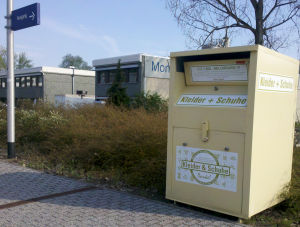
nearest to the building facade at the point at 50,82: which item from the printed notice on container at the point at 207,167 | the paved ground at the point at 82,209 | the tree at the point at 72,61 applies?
the paved ground at the point at 82,209

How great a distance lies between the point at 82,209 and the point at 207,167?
71.1 inches

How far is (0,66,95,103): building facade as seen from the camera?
1458 inches

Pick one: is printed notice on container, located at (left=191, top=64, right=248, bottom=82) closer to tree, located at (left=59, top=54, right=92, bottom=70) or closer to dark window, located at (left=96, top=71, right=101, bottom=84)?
dark window, located at (left=96, top=71, right=101, bottom=84)

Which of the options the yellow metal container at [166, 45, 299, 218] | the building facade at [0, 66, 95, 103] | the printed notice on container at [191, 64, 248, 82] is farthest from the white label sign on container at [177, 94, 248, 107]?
the building facade at [0, 66, 95, 103]

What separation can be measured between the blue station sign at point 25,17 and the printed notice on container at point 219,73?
4517 millimetres

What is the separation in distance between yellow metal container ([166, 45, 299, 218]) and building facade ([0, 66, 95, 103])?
31.5 metres

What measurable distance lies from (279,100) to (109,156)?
364 centimetres

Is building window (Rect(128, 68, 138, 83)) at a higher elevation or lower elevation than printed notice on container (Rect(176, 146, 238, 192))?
higher

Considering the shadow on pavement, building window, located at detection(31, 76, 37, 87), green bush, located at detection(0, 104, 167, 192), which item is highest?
building window, located at detection(31, 76, 37, 87)

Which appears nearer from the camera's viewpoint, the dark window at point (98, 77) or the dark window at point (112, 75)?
the dark window at point (112, 75)

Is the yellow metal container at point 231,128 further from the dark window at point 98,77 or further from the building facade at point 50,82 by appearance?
the building facade at point 50,82

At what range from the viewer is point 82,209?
15.0ft

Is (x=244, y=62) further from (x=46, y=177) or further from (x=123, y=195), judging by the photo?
(x=46, y=177)

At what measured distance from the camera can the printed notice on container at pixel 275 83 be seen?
404 cm
